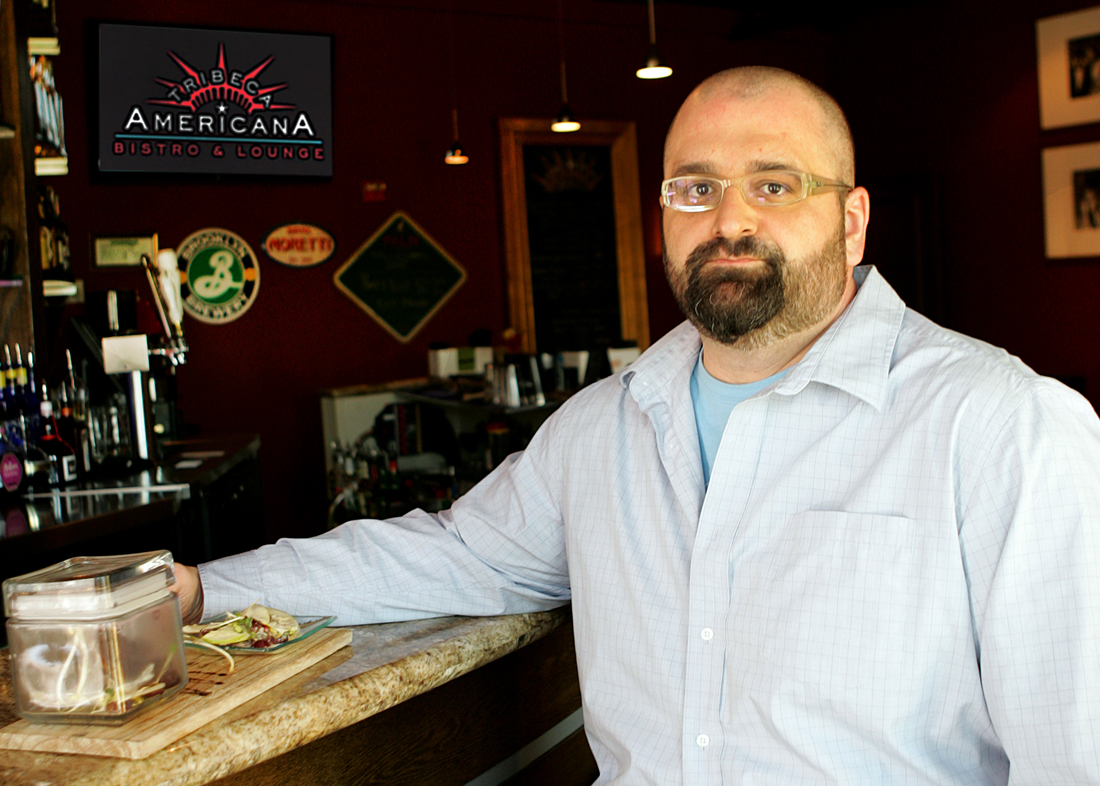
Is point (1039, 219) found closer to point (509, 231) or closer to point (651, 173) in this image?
point (651, 173)

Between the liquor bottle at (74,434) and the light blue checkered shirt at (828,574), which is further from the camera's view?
the liquor bottle at (74,434)

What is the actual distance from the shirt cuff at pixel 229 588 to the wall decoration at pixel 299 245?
459 cm

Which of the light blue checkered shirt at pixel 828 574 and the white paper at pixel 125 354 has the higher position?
the white paper at pixel 125 354

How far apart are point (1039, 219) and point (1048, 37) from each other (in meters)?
1.13

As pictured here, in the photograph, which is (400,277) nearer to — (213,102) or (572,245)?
(572,245)

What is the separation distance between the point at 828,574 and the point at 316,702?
646 mm

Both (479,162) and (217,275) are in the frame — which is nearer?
(217,275)

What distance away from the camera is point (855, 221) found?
1.63m

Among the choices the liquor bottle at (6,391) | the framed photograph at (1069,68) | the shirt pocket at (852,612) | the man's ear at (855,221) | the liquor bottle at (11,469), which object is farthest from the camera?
the framed photograph at (1069,68)

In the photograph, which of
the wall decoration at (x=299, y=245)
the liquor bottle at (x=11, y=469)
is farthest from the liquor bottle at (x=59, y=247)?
the wall decoration at (x=299, y=245)

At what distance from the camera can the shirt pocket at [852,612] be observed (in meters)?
1.19

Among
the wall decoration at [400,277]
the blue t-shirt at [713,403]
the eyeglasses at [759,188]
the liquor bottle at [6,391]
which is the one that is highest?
the wall decoration at [400,277]

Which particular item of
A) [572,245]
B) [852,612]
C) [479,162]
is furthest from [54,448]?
[572,245]

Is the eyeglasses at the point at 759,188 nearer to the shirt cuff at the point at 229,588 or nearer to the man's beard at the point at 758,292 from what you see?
the man's beard at the point at 758,292
